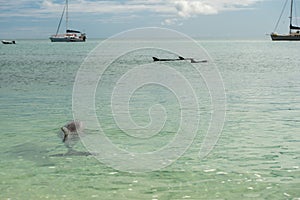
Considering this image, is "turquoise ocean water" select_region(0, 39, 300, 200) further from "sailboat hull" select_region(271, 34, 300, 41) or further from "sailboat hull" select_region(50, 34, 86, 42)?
"sailboat hull" select_region(50, 34, 86, 42)

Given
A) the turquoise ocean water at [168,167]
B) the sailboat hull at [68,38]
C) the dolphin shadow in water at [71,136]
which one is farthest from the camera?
the sailboat hull at [68,38]

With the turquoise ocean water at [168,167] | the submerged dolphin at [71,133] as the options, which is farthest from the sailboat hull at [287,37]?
the submerged dolphin at [71,133]

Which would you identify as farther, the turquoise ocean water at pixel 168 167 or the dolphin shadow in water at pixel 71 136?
the dolphin shadow in water at pixel 71 136

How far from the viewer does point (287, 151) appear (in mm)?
11289

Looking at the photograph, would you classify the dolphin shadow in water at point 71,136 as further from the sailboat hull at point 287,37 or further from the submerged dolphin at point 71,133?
the sailboat hull at point 287,37

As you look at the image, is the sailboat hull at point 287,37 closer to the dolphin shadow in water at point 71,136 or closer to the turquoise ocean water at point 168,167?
the turquoise ocean water at point 168,167

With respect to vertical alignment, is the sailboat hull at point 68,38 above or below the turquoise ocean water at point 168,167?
above

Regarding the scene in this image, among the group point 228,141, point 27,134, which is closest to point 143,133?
point 228,141

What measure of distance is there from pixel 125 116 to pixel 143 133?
10.6ft

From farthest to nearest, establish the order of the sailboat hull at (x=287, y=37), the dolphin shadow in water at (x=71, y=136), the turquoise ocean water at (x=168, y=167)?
the sailboat hull at (x=287, y=37)
the dolphin shadow in water at (x=71, y=136)
the turquoise ocean water at (x=168, y=167)

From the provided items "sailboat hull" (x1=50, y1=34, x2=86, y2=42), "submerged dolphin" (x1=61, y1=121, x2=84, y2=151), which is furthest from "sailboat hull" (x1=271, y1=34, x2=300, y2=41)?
"submerged dolphin" (x1=61, y1=121, x2=84, y2=151)

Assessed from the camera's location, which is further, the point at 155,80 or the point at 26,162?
the point at 155,80

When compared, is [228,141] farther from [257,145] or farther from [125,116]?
[125,116]

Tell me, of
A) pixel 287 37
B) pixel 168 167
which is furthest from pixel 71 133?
pixel 287 37
